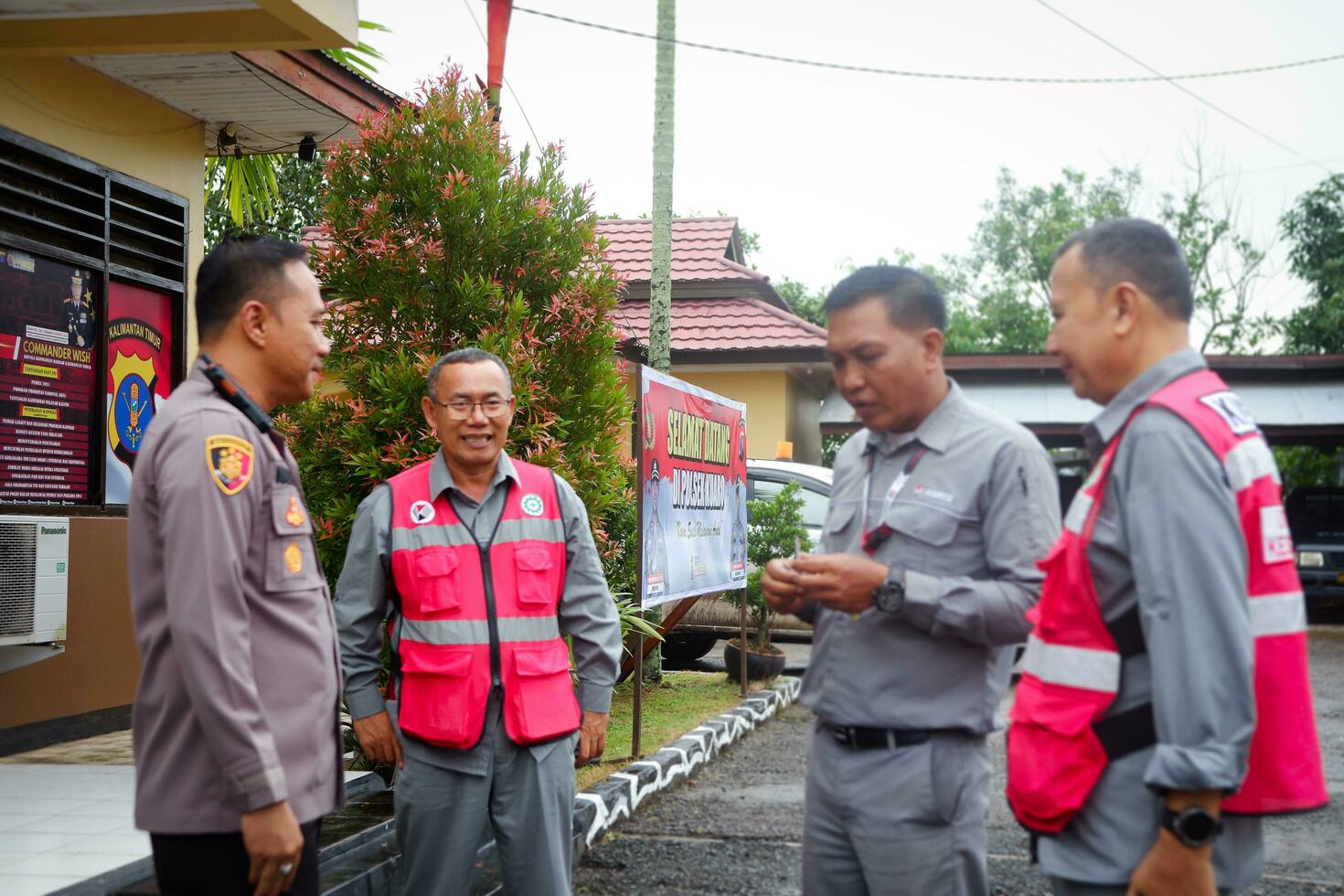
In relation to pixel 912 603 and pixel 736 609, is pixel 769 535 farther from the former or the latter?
pixel 912 603

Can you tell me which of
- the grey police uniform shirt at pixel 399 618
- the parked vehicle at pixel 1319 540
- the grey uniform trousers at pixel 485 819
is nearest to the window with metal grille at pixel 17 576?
the grey police uniform shirt at pixel 399 618

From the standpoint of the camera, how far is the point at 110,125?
7.66 meters

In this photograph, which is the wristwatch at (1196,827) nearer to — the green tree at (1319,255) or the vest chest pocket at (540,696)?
the vest chest pocket at (540,696)

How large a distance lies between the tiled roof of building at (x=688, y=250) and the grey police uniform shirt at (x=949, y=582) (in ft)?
49.3

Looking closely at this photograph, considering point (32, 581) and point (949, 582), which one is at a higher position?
point (949, 582)

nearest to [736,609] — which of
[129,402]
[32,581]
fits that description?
[129,402]

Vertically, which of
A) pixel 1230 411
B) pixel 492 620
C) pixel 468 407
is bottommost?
pixel 492 620

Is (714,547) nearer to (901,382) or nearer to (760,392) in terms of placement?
(901,382)

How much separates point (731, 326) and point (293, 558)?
1521cm

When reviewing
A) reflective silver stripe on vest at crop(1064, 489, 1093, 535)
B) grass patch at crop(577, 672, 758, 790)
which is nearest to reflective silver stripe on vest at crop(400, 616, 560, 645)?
reflective silver stripe on vest at crop(1064, 489, 1093, 535)

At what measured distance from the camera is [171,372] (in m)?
8.31

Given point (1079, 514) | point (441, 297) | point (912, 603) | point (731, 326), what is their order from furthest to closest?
point (731, 326) → point (441, 297) → point (912, 603) → point (1079, 514)

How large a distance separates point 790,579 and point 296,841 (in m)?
1.19

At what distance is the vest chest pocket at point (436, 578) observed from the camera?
3.61m
